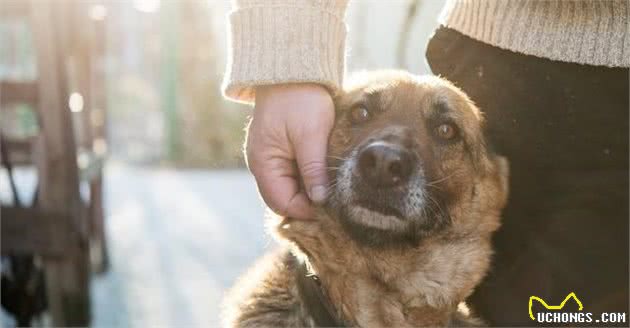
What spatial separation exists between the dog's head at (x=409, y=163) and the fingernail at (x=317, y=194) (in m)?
0.05

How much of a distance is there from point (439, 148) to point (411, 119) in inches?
5.2

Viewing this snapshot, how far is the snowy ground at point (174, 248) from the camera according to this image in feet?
17.6

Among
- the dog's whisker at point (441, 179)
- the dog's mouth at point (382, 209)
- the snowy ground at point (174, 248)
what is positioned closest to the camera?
the dog's mouth at point (382, 209)

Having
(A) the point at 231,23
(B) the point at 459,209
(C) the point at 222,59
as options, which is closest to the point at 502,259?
(B) the point at 459,209

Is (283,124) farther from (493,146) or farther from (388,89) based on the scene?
(493,146)

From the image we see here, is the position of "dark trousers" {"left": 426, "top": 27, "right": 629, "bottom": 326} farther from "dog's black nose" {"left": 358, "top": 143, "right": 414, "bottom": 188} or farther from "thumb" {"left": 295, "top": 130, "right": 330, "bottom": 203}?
"thumb" {"left": 295, "top": 130, "right": 330, "bottom": 203}

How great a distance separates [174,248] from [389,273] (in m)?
4.81

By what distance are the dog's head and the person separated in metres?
0.08

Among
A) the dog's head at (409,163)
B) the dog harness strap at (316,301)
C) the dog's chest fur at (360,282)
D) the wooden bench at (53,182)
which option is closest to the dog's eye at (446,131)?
the dog's head at (409,163)

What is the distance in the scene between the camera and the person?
233 cm

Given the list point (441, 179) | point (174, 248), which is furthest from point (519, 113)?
point (174, 248)

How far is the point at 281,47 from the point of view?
2342 mm

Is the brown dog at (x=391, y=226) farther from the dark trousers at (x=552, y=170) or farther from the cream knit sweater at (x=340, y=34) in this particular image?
the cream knit sweater at (x=340, y=34)

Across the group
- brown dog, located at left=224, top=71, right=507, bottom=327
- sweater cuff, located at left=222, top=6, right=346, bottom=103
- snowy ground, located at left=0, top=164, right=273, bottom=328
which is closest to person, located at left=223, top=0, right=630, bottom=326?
sweater cuff, located at left=222, top=6, right=346, bottom=103
